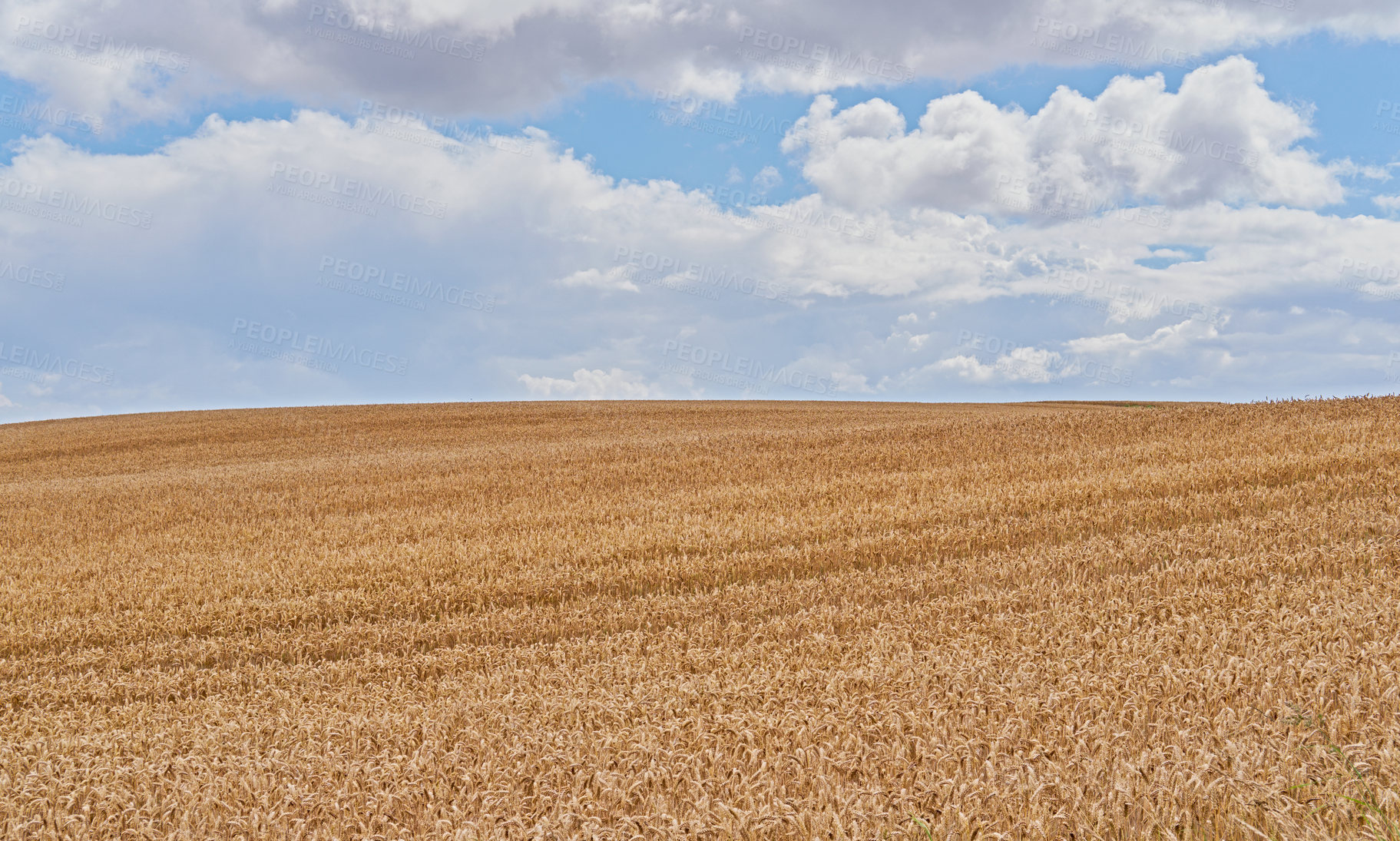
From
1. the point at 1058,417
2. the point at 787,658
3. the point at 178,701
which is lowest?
the point at 178,701

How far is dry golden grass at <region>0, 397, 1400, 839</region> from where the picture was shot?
10.7ft

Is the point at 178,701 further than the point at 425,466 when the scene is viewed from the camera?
No

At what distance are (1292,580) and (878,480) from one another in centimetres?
616

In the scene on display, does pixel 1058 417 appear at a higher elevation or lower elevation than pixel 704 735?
higher

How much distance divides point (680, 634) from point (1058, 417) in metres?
13.2

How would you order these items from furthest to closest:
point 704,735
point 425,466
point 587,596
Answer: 1. point 425,466
2. point 587,596
3. point 704,735

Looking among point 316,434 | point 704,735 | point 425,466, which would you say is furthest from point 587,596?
point 316,434

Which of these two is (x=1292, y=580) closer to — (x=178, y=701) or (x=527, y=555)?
(x=527, y=555)

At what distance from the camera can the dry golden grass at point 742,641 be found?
3266mm

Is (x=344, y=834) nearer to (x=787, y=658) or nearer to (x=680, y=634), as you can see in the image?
(x=787, y=658)

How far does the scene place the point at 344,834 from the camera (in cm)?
334

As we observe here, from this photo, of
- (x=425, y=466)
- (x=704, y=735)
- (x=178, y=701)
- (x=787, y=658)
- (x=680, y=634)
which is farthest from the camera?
(x=425, y=466)

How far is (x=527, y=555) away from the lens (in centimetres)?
977

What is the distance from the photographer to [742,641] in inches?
273
